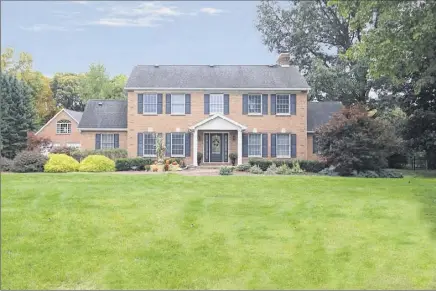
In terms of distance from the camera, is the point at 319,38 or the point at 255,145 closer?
the point at 319,38

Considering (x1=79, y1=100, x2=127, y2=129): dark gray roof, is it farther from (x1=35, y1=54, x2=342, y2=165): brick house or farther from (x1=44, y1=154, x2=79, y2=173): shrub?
(x1=44, y1=154, x2=79, y2=173): shrub

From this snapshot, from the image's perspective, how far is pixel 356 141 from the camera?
52.2 ft

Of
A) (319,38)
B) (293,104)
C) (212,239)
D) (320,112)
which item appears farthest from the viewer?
(320,112)

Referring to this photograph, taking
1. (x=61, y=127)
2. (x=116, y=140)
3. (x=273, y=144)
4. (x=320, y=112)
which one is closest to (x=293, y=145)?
(x=273, y=144)

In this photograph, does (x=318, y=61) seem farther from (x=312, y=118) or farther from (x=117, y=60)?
(x=117, y=60)

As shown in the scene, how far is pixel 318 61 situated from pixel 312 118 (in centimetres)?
567

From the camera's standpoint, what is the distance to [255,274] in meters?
6.29

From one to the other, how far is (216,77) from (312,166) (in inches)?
266

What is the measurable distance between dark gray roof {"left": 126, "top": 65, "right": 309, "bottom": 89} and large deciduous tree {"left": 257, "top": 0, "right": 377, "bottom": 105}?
102 cm

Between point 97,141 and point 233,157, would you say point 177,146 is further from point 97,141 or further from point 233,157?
point 97,141

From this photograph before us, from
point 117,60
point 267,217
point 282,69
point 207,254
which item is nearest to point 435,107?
point 282,69

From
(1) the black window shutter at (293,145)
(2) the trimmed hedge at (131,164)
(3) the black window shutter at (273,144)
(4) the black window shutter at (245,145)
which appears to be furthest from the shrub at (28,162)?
(1) the black window shutter at (293,145)

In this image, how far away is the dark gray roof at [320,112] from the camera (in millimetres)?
23391

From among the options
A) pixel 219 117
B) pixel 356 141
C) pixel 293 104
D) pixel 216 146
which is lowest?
pixel 216 146
